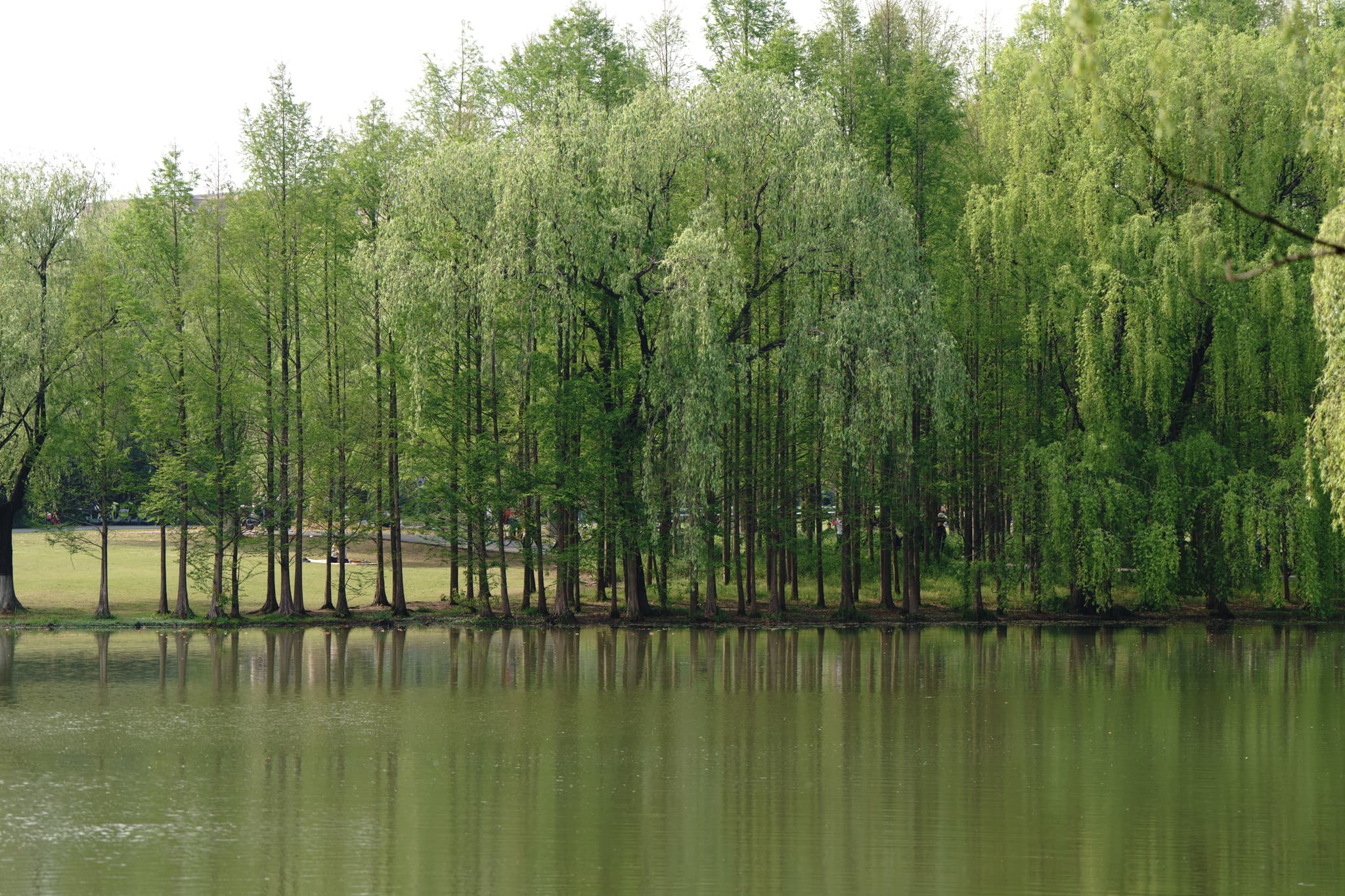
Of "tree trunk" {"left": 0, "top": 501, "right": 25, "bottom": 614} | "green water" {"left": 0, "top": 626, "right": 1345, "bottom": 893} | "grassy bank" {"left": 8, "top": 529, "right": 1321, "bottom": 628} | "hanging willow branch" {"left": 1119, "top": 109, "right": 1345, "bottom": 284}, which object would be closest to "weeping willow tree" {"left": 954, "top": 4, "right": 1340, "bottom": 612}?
"grassy bank" {"left": 8, "top": 529, "right": 1321, "bottom": 628}

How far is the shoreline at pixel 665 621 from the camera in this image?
Result: 33.9 metres

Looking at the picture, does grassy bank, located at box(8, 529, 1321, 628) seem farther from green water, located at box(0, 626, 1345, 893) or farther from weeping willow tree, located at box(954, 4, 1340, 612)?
green water, located at box(0, 626, 1345, 893)

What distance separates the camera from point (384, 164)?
3612 cm

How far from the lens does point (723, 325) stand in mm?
33906

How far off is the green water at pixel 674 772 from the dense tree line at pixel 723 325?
632 cm

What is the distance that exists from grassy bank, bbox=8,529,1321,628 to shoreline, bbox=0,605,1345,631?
→ 0.05 m

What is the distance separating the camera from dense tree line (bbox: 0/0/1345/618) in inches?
1282

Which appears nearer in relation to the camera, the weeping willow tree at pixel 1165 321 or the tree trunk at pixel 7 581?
the weeping willow tree at pixel 1165 321

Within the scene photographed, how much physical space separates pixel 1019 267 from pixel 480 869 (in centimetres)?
2777

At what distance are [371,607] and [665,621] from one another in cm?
873

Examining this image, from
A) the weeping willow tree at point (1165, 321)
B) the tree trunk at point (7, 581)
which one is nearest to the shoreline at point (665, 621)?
the tree trunk at point (7, 581)

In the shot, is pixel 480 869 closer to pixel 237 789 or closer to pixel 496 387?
pixel 237 789

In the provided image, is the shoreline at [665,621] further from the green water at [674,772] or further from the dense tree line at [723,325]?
the green water at [674,772]

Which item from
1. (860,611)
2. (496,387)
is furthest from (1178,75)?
(496,387)
